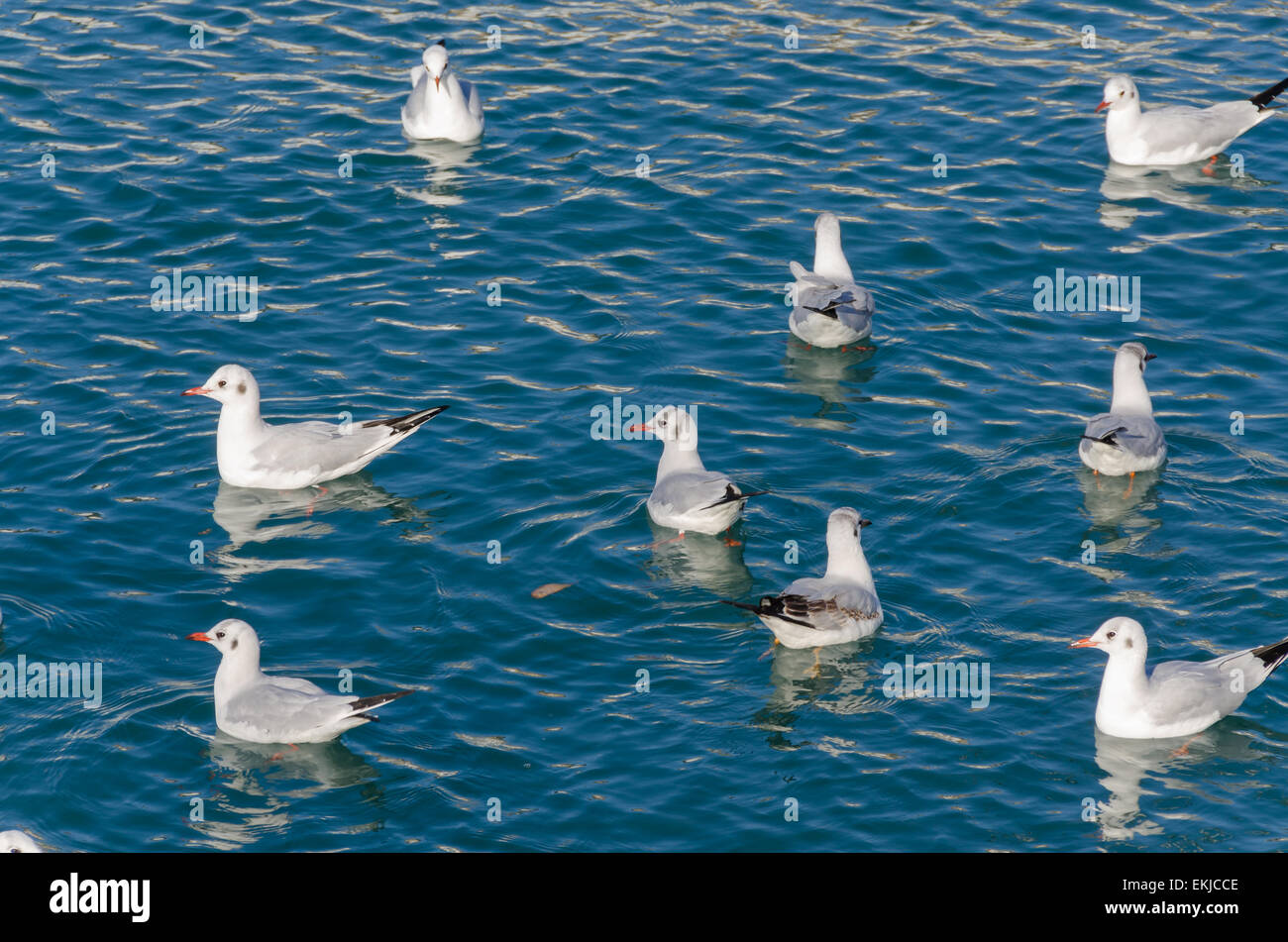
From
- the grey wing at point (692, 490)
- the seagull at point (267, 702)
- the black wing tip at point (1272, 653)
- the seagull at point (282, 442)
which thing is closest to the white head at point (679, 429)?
the grey wing at point (692, 490)

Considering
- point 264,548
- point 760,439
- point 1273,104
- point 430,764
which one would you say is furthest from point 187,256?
point 1273,104

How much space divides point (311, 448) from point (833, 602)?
19.4ft

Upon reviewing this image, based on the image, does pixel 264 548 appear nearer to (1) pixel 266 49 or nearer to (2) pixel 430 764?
(2) pixel 430 764

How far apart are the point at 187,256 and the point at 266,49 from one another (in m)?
6.48

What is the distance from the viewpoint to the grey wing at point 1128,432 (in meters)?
17.8

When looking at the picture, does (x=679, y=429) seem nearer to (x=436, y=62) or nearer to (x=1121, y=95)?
(x=436, y=62)

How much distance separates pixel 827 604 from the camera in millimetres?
15414

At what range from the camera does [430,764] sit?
14.2 meters

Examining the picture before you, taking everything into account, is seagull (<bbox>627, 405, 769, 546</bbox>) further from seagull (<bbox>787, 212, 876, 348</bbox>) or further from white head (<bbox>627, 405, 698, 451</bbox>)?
seagull (<bbox>787, 212, 876, 348</bbox>)

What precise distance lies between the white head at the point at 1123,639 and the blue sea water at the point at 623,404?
729 mm

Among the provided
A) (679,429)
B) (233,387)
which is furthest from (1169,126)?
(233,387)

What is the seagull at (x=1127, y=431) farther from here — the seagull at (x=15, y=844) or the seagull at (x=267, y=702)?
the seagull at (x=15, y=844)

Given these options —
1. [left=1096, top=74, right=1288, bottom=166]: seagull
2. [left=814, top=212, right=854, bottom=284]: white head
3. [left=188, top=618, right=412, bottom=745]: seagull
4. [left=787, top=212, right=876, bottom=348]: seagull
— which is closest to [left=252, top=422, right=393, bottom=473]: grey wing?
[left=188, top=618, right=412, bottom=745]: seagull
